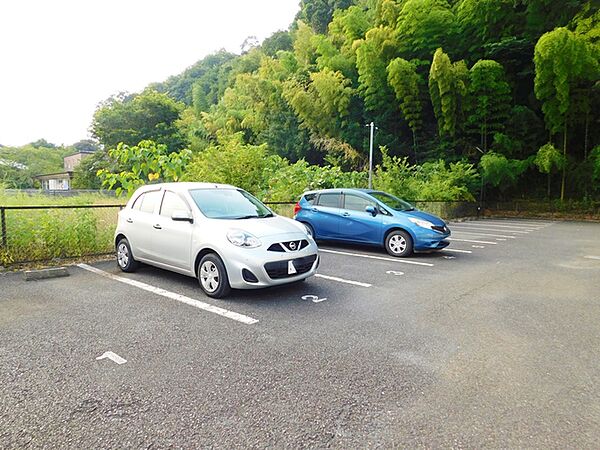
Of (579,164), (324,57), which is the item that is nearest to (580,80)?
(579,164)

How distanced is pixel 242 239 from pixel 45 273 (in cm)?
316

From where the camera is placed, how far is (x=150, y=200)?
5.23 metres

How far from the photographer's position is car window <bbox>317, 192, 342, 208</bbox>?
7812 millimetres

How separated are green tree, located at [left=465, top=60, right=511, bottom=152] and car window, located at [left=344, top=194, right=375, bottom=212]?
14.1 meters

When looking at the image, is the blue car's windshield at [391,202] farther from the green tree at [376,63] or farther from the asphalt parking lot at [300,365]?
the green tree at [376,63]

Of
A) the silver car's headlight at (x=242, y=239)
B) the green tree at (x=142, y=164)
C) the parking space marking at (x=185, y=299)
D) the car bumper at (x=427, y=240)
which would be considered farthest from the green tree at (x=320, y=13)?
the silver car's headlight at (x=242, y=239)

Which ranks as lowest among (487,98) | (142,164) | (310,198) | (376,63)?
(310,198)

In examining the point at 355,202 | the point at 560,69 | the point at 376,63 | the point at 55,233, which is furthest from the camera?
the point at 376,63

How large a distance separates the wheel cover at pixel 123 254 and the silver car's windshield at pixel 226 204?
1524 mm

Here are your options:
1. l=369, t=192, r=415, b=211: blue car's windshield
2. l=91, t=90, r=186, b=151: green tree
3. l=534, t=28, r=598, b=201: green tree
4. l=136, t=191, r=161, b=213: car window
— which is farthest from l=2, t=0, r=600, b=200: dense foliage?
l=91, t=90, r=186, b=151: green tree

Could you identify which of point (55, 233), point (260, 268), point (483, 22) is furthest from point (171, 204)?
point (483, 22)

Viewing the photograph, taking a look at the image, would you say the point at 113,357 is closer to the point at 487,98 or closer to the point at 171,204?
the point at 171,204

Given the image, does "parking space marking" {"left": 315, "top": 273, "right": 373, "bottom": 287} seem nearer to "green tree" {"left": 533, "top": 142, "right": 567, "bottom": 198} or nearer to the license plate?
the license plate

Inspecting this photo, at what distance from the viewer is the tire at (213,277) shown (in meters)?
4.15
